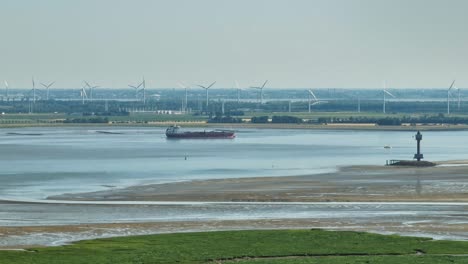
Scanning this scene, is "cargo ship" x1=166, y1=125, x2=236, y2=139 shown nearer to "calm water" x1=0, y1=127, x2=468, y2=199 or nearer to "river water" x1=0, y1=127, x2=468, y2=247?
"calm water" x1=0, y1=127, x2=468, y2=199

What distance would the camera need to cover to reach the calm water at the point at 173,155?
264 feet

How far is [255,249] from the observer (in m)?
44.3

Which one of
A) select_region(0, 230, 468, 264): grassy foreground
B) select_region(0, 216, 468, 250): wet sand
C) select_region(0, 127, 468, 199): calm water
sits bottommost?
select_region(0, 127, 468, 199): calm water

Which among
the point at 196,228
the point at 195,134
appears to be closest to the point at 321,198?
the point at 196,228

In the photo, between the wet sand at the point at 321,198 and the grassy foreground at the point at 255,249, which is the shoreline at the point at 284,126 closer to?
the wet sand at the point at 321,198

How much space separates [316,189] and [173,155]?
41558 millimetres

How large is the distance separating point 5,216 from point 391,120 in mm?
139204

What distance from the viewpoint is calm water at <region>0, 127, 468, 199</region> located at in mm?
80375

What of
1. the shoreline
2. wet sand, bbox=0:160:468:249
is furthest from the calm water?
the shoreline

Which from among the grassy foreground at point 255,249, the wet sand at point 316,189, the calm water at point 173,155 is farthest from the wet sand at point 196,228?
the calm water at point 173,155

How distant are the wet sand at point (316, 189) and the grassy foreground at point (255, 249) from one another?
53.7 ft

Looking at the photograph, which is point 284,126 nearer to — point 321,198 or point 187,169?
point 187,169

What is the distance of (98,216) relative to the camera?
186 feet

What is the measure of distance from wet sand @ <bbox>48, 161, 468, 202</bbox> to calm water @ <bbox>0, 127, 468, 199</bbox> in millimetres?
3325
